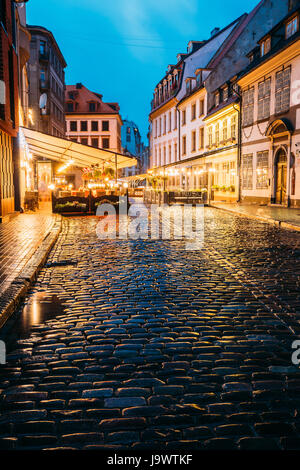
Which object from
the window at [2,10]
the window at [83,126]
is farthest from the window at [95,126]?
the window at [2,10]

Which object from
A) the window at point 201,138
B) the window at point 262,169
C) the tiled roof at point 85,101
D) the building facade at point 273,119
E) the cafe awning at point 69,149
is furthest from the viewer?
the tiled roof at point 85,101

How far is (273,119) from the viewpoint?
1012 inches

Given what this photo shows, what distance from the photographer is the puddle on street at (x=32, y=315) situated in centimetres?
434

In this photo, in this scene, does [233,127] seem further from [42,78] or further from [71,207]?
[42,78]

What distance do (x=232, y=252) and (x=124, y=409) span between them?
7019 mm

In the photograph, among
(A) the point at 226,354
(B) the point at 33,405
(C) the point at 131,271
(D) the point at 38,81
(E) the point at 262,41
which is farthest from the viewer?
(D) the point at 38,81

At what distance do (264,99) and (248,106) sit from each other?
109 inches

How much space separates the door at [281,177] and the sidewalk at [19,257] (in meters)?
16.1

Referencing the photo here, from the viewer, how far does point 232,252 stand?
9.51m

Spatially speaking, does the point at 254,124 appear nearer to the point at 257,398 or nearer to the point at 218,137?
the point at 218,137

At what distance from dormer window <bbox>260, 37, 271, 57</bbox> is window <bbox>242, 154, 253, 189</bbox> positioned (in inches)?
254

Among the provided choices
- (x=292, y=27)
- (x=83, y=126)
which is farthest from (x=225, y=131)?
(x=83, y=126)

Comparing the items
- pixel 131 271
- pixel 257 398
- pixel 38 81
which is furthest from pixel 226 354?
pixel 38 81

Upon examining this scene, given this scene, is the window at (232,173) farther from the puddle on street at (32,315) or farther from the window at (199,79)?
the puddle on street at (32,315)
